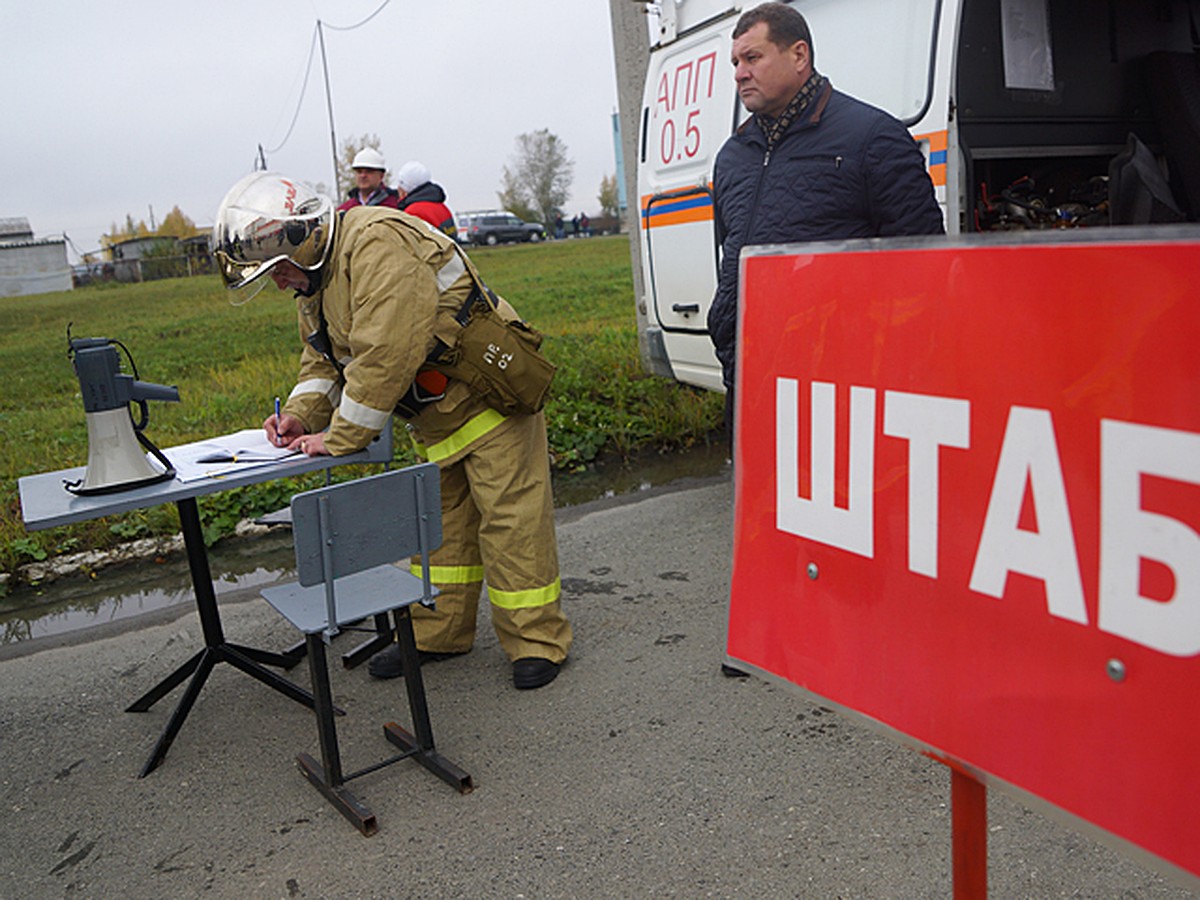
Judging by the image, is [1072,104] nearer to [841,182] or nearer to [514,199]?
[841,182]

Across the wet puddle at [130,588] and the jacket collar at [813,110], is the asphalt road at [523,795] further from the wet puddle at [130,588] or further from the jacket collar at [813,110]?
the jacket collar at [813,110]

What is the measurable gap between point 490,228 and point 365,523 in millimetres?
52495

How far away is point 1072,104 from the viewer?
523 cm

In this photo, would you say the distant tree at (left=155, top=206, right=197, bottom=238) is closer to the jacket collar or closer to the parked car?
the parked car

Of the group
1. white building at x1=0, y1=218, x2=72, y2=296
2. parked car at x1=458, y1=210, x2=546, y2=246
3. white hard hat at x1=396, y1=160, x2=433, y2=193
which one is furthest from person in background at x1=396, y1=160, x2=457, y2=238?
parked car at x1=458, y1=210, x2=546, y2=246

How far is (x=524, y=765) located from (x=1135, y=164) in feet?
12.4

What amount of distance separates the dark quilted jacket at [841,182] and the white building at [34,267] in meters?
39.1

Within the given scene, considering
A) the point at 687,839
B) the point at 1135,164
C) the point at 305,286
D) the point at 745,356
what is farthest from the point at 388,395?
the point at 1135,164

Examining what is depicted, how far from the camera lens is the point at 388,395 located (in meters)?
3.38

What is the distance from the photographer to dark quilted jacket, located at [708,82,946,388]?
10.6 ft

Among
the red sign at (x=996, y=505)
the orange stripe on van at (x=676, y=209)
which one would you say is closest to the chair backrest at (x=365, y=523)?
the red sign at (x=996, y=505)

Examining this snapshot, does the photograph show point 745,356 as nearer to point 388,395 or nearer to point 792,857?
point 792,857

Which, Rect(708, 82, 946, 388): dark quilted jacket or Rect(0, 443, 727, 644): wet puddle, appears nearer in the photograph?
Rect(708, 82, 946, 388): dark quilted jacket

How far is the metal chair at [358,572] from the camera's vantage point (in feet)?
9.64
